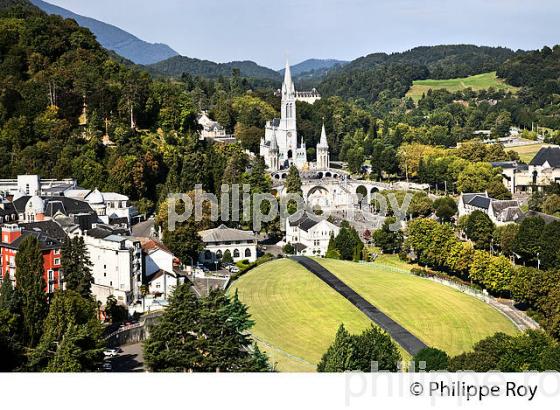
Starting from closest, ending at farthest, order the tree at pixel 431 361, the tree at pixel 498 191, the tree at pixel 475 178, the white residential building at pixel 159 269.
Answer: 1. the tree at pixel 431 361
2. the white residential building at pixel 159 269
3. the tree at pixel 498 191
4. the tree at pixel 475 178

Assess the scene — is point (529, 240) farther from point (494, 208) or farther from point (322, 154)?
point (322, 154)

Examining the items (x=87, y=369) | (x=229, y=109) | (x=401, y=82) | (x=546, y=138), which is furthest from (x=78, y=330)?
(x=401, y=82)

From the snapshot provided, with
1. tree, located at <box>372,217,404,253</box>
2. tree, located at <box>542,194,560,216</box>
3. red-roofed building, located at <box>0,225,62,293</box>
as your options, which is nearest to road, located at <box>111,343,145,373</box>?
red-roofed building, located at <box>0,225,62,293</box>

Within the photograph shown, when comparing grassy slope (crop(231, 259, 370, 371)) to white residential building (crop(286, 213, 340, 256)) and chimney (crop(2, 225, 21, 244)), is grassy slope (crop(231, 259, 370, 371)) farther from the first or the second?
chimney (crop(2, 225, 21, 244))

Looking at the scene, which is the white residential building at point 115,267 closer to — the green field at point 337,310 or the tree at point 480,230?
the green field at point 337,310

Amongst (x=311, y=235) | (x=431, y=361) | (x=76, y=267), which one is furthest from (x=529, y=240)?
A: (x=76, y=267)

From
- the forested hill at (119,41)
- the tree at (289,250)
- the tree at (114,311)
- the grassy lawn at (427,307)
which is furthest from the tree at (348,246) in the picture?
the forested hill at (119,41)
